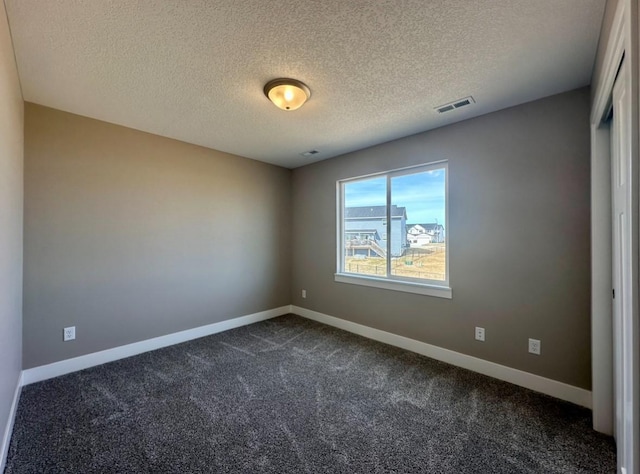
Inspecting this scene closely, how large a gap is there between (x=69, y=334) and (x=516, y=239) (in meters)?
4.25

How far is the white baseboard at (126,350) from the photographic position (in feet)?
8.15

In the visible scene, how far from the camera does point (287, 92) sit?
211cm

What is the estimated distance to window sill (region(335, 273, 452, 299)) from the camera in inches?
115

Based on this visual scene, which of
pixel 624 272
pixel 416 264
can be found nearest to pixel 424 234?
pixel 416 264

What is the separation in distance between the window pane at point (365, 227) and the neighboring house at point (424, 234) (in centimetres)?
37

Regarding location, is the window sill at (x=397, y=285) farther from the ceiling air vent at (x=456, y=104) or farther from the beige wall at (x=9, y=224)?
the beige wall at (x=9, y=224)

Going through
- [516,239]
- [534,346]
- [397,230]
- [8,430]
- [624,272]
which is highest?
[397,230]

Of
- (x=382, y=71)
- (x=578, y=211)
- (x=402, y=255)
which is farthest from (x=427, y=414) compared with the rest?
(x=382, y=71)

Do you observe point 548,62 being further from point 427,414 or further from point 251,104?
point 427,414

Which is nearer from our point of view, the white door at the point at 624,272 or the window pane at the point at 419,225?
the white door at the point at 624,272

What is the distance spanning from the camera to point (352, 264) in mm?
3943

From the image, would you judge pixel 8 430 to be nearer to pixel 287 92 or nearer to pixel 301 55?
pixel 287 92

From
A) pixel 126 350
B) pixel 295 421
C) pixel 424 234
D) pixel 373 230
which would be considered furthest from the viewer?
pixel 373 230

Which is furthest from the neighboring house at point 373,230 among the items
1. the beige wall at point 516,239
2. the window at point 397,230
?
the beige wall at point 516,239
